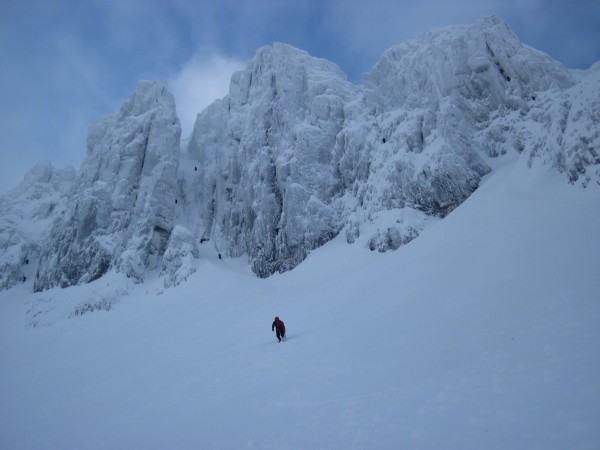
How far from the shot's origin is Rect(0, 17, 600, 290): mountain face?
1522 inches

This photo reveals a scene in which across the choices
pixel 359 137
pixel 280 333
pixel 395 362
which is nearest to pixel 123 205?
pixel 359 137

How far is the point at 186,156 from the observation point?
277 ft

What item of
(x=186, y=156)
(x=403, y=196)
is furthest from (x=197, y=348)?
(x=186, y=156)

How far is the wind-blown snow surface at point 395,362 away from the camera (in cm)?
804

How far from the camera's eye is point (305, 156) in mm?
56125

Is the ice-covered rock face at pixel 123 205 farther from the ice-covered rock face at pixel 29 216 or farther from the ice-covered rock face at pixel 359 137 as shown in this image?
the ice-covered rock face at pixel 359 137

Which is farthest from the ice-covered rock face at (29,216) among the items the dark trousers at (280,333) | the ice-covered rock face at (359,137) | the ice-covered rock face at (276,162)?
the dark trousers at (280,333)

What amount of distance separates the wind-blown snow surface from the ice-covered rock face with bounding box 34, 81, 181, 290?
98.5ft

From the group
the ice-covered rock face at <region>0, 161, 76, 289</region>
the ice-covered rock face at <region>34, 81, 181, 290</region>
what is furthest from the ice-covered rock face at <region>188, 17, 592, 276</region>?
the ice-covered rock face at <region>0, 161, 76, 289</region>

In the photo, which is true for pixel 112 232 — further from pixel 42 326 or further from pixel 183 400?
pixel 183 400

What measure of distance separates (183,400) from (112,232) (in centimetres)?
6076

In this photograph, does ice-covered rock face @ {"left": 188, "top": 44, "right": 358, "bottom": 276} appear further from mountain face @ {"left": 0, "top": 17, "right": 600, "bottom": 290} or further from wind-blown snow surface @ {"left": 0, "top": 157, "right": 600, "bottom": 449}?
wind-blown snow surface @ {"left": 0, "top": 157, "right": 600, "bottom": 449}

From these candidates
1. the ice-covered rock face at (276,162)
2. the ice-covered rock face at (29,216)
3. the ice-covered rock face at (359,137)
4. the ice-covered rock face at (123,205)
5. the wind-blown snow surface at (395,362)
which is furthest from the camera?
the ice-covered rock face at (29,216)

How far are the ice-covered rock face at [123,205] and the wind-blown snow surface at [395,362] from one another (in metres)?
30.0
